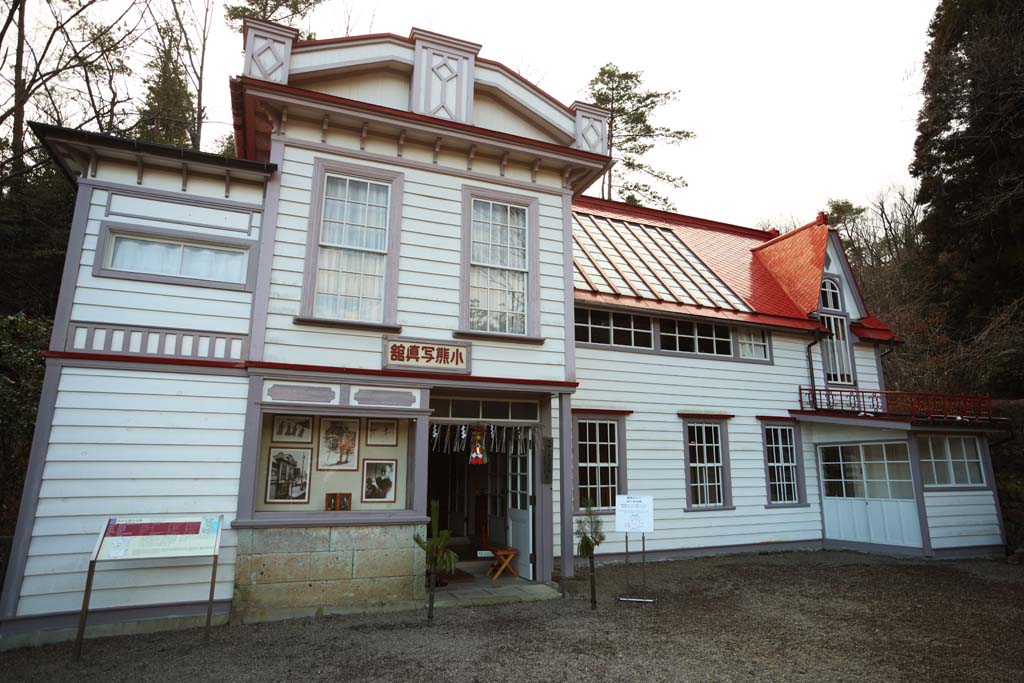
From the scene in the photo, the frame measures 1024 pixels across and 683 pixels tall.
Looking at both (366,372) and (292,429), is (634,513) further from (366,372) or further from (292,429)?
(292,429)

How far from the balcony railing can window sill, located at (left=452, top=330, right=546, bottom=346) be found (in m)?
8.13

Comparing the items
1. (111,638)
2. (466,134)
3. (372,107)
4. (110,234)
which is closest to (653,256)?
(466,134)

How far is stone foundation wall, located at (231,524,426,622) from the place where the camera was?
7.23 meters

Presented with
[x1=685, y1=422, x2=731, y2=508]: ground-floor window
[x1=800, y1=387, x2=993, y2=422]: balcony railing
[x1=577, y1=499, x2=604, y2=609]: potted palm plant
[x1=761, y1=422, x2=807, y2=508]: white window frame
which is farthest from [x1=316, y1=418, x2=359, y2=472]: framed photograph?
[x1=800, y1=387, x2=993, y2=422]: balcony railing

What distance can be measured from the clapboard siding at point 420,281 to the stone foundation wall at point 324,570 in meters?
2.32

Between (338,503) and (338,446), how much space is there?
812 millimetres

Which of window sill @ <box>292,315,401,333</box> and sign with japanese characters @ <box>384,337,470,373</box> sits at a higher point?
window sill @ <box>292,315,401,333</box>

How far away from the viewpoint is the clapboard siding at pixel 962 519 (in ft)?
40.2

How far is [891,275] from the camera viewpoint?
80.7 ft

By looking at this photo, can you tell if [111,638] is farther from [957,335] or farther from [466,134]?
[957,335]

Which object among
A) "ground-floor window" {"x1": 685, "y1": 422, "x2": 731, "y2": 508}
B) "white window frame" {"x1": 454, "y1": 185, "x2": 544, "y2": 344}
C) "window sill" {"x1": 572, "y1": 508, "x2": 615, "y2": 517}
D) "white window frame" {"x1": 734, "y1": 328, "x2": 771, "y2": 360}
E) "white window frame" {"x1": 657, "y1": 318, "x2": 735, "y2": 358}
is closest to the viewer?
"white window frame" {"x1": 454, "y1": 185, "x2": 544, "y2": 344}

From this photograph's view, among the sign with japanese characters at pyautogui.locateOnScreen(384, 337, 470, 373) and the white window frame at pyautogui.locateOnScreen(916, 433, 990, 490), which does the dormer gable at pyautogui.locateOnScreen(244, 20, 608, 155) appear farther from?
the white window frame at pyautogui.locateOnScreen(916, 433, 990, 490)

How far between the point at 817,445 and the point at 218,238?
1377 cm

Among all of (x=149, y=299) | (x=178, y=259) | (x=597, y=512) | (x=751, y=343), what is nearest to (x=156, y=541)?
(x=149, y=299)
